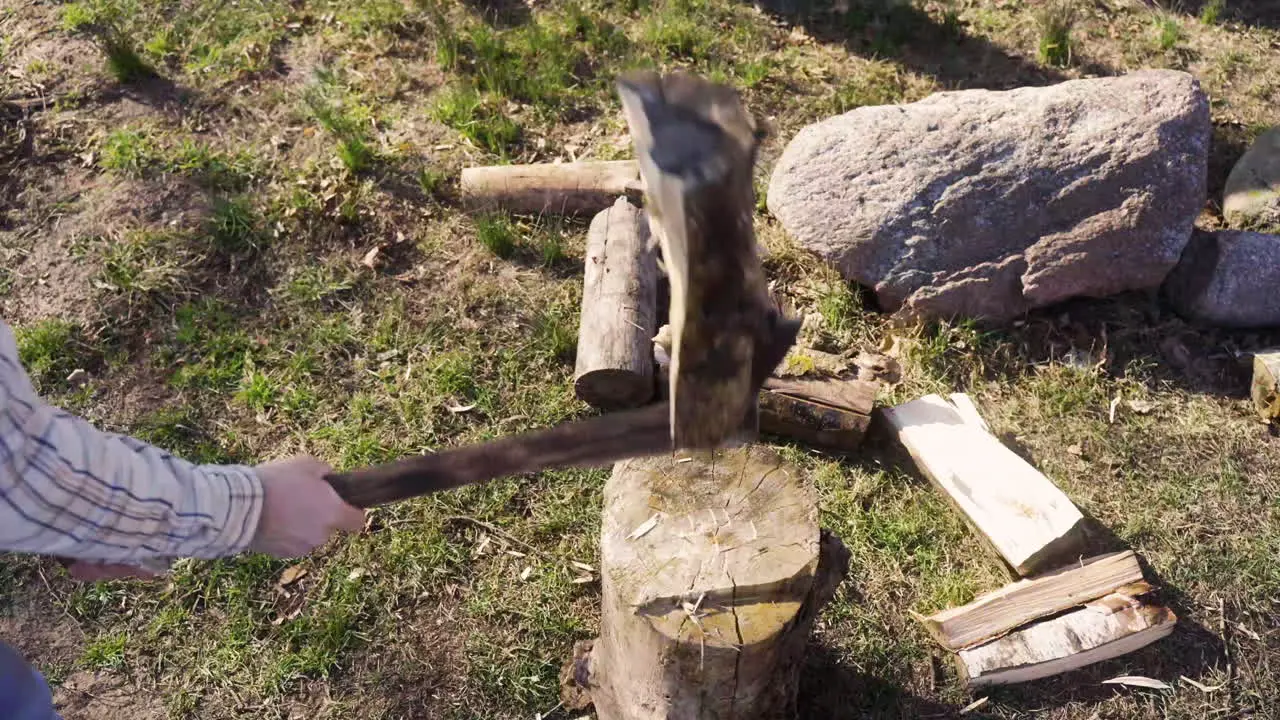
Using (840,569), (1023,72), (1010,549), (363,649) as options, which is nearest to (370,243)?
(363,649)

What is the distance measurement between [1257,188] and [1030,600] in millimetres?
3009

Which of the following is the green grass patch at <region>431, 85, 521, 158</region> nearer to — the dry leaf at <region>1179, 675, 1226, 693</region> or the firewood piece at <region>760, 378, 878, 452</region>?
the firewood piece at <region>760, 378, 878, 452</region>

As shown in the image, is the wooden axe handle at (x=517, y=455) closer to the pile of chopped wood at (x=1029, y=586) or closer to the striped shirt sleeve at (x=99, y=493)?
the striped shirt sleeve at (x=99, y=493)

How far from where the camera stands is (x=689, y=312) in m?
2.02

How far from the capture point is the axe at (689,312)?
71.7 inches

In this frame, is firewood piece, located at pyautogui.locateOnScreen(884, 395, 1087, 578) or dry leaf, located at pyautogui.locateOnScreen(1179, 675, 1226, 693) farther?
firewood piece, located at pyautogui.locateOnScreen(884, 395, 1087, 578)

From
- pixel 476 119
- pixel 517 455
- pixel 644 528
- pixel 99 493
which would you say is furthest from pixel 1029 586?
pixel 476 119

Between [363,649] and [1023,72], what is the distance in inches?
208

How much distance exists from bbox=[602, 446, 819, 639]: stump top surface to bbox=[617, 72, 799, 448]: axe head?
660 millimetres

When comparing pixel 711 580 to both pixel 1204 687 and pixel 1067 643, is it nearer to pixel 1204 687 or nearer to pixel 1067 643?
pixel 1067 643

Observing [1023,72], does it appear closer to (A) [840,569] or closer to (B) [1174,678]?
(B) [1174,678]

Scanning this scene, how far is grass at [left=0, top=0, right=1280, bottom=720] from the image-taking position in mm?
3598

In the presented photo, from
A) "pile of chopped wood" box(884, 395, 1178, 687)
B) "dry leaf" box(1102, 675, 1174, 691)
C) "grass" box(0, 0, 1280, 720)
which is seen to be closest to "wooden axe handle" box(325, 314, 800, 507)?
"grass" box(0, 0, 1280, 720)

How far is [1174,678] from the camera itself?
353cm
